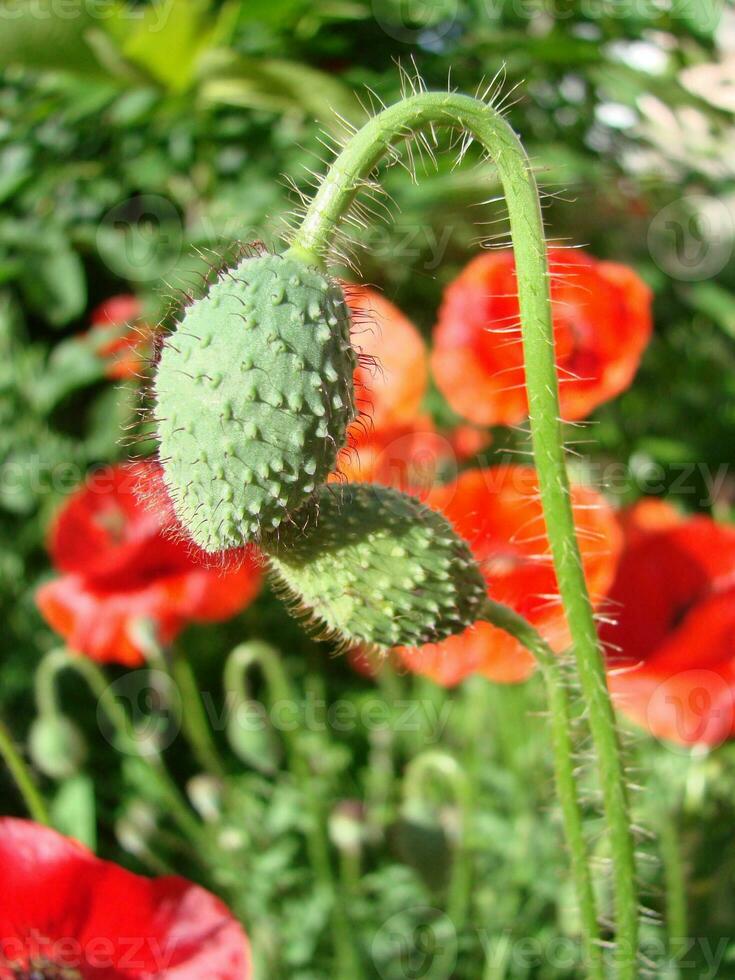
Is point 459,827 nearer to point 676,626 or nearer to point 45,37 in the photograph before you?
point 676,626

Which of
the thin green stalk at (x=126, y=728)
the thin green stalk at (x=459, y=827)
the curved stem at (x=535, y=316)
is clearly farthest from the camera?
the thin green stalk at (x=126, y=728)

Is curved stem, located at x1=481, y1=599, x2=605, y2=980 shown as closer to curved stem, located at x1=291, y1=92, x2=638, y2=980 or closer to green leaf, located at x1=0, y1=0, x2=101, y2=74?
curved stem, located at x1=291, y1=92, x2=638, y2=980

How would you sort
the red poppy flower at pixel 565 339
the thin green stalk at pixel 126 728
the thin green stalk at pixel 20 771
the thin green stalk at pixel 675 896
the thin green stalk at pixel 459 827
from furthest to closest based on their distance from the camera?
the red poppy flower at pixel 565 339
the thin green stalk at pixel 126 728
the thin green stalk at pixel 459 827
the thin green stalk at pixel 675 896
the thin green stalk at pixel 20 771

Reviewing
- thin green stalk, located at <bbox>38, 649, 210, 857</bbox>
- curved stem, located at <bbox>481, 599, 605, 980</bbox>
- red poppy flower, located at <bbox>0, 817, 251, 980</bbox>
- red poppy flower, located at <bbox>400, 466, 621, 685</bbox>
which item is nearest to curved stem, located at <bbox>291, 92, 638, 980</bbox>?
curved stem, located at <bbox>481, 599, 605, 980</bbox>

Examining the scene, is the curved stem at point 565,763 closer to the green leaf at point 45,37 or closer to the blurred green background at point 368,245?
the blurred green background at point 368,245

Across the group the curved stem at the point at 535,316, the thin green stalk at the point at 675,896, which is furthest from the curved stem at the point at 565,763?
the thin green stalk at the point at 675,896

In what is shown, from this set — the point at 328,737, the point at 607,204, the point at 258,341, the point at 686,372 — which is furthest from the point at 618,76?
the point at 258,341
